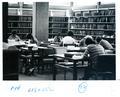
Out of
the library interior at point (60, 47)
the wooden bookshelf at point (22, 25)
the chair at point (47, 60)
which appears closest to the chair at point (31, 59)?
the library interior at point (60, 47)

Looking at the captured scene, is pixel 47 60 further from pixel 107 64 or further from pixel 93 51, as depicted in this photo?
pixel 107 64

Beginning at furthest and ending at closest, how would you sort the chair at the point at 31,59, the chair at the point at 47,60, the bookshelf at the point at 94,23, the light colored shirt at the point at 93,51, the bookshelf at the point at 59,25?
the bookshelf at the point at 59,25, the bookshelf at the point at 94,23, the chair at the point at 47,60, the chair at the point at 31,59, the light colored shirt at the point at 93,51

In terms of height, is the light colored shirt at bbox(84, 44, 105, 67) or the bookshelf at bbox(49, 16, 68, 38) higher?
the bookshelf at bbox(49, 16, 68, 38)

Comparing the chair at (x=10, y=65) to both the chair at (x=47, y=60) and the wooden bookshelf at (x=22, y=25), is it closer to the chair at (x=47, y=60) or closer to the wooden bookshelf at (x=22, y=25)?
the chair at (x=47, y=60)

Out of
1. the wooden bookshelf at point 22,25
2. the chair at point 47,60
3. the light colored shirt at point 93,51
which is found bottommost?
the chair at point 47,60

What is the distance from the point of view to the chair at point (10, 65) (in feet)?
7.80

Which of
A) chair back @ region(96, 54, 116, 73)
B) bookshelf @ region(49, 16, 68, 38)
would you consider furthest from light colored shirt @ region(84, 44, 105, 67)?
bookshelf @ region(49, 16, 68, 38)

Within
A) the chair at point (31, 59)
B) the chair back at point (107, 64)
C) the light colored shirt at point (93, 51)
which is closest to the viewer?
the chair back at point (107, 64)

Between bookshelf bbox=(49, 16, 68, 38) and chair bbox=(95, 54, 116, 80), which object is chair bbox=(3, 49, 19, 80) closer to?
chair bbox=(95, 54, 116, 80)

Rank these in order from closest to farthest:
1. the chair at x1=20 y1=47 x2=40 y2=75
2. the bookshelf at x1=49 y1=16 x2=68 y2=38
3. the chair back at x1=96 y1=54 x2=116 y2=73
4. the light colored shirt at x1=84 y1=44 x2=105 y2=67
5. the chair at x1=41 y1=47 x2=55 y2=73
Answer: the chair back at x1=96 y1=54 x2=116 y2=73
the light colored shirt at x1=84 y1=44 x2=105 y2=67
the chair at x1=20 y1=47 x2=40 y2=75
the chair at x1=41 y1=47 x2=55 y2=73
the bookshelf at x1=49 y1=16 x2=68 y2=38

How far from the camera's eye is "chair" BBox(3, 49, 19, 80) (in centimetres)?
238

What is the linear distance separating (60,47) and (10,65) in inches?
71.3
